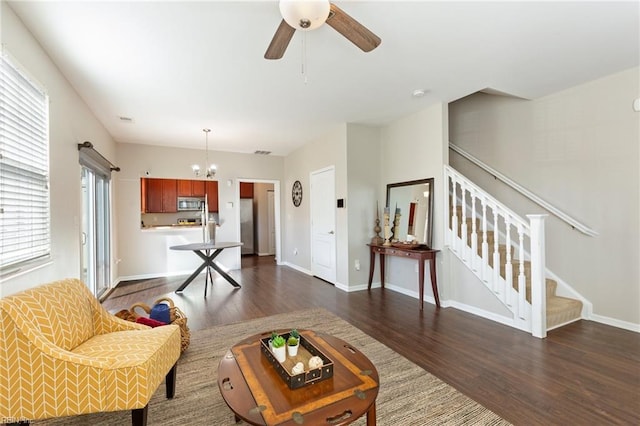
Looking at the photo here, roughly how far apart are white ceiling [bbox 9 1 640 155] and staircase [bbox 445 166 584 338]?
4.45ft

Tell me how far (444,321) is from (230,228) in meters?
4.69

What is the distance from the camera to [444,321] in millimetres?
3230

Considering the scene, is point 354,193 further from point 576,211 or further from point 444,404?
point 444,404

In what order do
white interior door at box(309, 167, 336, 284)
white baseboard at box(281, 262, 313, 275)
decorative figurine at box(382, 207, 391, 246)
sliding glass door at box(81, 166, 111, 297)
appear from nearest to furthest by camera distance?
sliding glass door at box(81, 166, 111, 297) < decorative figurine at box(382, 207, 391, 246) < white interior door at box(309, 167, 336, 284) < white baseboard at box(281, 262, 313, 275)

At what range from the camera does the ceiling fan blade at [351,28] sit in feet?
5.13

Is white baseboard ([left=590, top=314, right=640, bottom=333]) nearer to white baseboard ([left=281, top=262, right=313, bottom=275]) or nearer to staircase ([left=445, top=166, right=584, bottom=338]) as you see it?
staircase ([left=445, top=166, right=584, bottom=338])

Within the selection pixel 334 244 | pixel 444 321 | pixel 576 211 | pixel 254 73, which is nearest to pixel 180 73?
pixel 254 73

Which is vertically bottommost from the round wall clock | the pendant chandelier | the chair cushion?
the chair cushion

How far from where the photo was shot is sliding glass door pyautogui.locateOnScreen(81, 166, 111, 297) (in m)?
3.79

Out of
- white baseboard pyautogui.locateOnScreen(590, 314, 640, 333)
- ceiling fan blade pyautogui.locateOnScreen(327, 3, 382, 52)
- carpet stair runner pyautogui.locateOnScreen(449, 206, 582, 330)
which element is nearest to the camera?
ceiling fan blade pyautogui.locateOnScreen(327, 3, 382, 52)

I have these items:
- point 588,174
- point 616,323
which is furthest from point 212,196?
point 616,323

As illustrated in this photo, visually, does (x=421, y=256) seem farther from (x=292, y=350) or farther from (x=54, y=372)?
(x=54, y=372)

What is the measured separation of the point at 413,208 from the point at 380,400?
2.84m

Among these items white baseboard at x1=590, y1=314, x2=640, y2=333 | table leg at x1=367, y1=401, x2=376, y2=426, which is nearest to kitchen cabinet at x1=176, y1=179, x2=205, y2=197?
table leg at x1=367, y1=401, x2=376, y2=426
